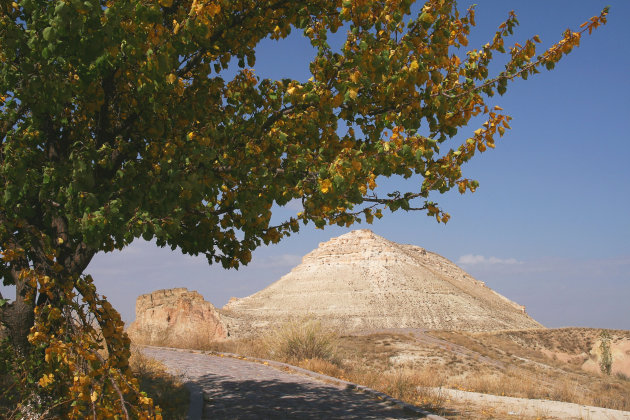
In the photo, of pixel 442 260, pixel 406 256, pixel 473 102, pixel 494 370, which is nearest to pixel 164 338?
pixel 494 370

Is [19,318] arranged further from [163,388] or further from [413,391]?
[413,391]

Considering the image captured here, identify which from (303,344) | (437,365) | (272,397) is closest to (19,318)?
(272,397)

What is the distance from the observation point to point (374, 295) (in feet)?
187

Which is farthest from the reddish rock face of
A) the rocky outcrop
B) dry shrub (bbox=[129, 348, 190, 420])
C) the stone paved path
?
dry shrub (bbox=[129, 348, 190, 420])

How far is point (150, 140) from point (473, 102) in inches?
148

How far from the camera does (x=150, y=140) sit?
6.19 meters

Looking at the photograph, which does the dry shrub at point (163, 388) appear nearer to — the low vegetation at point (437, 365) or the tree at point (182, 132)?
the tree at point (182, 132)

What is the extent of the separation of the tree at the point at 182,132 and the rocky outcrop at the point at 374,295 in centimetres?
2668

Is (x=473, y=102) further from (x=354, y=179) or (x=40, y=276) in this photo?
(x=40, y=276)

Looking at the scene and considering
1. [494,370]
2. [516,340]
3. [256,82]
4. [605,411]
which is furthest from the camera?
[516,340]

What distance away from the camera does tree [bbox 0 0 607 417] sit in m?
4.67

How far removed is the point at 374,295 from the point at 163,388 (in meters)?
48.4

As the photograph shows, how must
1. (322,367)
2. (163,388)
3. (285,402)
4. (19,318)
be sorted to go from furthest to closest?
(322,367)
(163,388)
(285,402)
(19,318)

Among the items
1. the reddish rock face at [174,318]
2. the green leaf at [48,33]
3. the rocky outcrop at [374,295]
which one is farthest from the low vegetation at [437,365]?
the rocky outcrop at [374,295]
